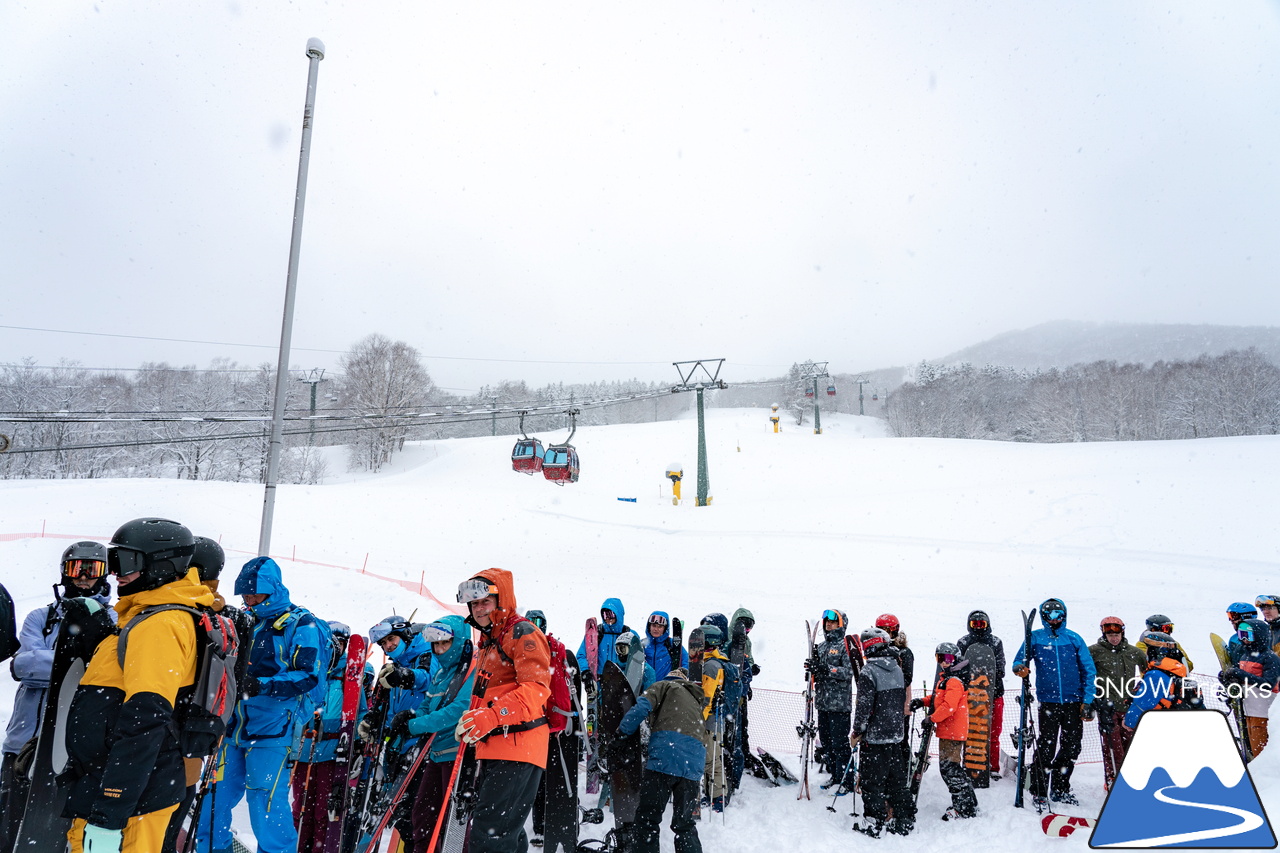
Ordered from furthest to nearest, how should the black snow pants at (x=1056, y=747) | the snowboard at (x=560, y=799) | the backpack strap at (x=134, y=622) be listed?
the black snow pants at (x=1056, y=747) < the snowboard at (x=560, y=799) < the backpack strap at (x=134, y=622)

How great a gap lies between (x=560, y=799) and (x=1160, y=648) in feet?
17.5

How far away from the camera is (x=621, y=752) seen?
5.00 metres

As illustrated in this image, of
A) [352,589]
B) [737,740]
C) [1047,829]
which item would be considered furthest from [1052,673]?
[352,589]

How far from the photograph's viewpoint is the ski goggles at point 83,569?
418 centimetres

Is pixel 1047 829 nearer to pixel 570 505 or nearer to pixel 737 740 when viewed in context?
pixel 737 740

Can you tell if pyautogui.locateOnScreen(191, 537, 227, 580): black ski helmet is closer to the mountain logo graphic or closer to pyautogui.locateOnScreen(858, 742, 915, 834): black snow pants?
the mountain logo graphic

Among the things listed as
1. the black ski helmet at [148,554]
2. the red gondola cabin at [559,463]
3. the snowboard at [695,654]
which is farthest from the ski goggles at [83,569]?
the red gondola cabin at [559,463]

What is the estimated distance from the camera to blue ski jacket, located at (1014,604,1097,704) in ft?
20.2

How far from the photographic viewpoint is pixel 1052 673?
6242 millimetres

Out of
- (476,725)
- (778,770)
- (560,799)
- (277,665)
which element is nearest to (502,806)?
(476,725)

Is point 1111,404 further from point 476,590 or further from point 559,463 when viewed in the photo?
point 476,590

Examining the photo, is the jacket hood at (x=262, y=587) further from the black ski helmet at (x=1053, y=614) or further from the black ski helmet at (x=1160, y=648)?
the black ski helmet at (x=1160, y=648)

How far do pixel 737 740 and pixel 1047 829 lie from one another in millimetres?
2662

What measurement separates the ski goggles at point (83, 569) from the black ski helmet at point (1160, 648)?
833 centimetres
